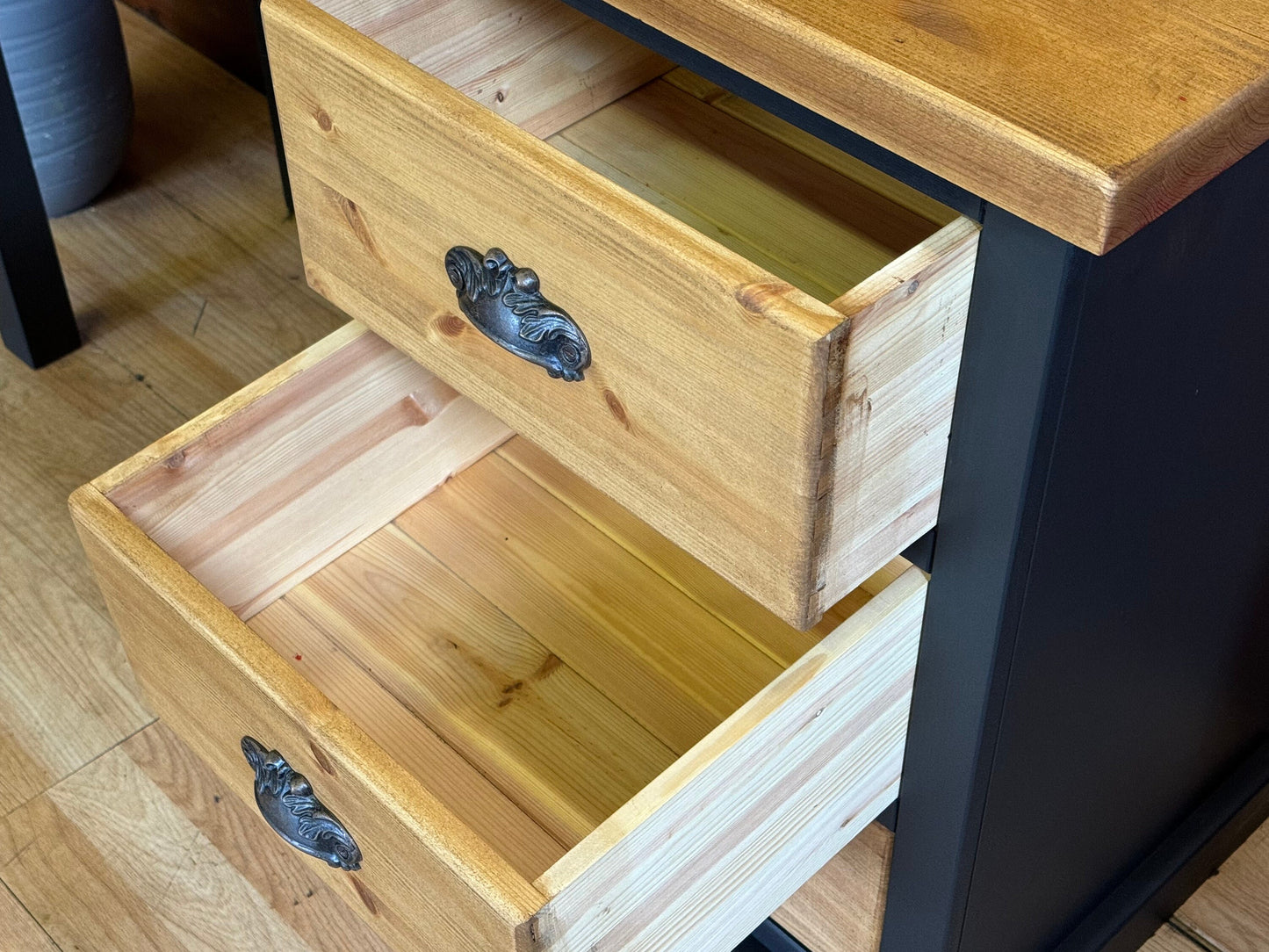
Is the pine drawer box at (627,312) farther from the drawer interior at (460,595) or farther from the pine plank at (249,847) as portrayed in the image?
the pine plank at (249,847)

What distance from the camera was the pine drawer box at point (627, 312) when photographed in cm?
54

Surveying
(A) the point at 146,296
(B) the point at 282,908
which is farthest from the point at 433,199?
(A) the point at 146,296

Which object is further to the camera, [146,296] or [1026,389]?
[146,296]

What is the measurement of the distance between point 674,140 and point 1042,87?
41 cm

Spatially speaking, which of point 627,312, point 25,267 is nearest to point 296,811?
point 627,312

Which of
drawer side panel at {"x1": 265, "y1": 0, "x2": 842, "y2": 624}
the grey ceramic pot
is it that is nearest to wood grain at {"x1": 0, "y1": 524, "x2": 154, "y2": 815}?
the grey ceramic pot

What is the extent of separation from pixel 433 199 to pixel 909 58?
0.74 feet

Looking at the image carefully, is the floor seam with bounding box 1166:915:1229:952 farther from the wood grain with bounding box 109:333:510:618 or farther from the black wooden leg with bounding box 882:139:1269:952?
the wood grain with bounding box 109:333:510:618

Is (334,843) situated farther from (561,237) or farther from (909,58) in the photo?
(909,58)

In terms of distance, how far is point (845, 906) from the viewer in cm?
87

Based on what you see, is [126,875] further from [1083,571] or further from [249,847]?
[1083,571]

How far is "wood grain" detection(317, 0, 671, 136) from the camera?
2.60ft

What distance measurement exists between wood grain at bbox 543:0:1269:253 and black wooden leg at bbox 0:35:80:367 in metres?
0.91

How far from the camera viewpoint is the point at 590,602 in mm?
931
